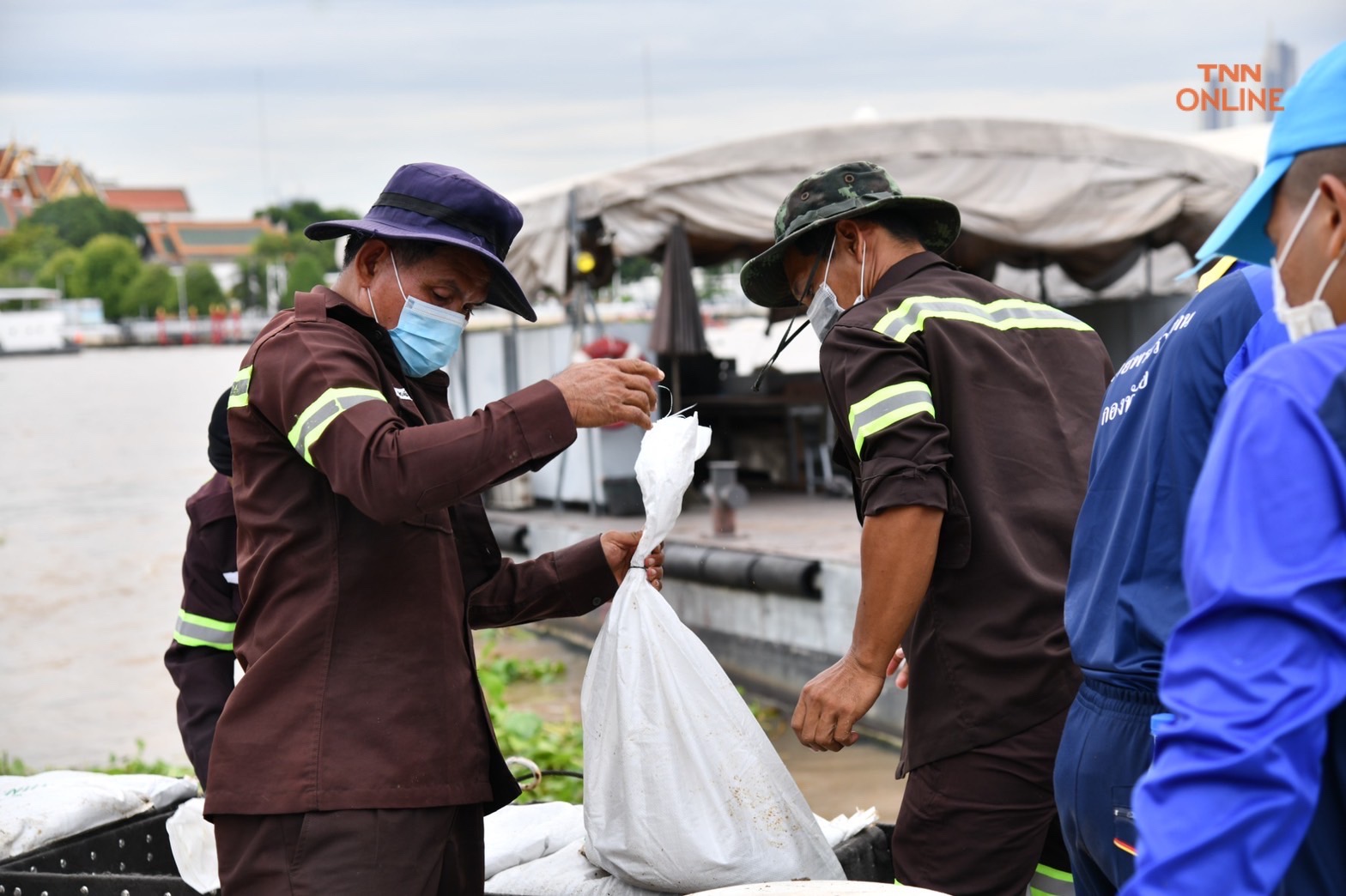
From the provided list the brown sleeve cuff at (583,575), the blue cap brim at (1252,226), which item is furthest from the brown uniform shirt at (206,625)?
the blue cap brim at (1252,226)

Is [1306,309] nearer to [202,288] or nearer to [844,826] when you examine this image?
[844,826]

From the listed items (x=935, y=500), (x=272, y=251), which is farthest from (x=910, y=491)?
(x=272, y=251)

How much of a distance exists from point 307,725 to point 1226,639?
1500 mm

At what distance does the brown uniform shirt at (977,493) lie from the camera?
7.85 feet

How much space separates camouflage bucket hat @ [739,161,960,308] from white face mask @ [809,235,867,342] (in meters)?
0.09

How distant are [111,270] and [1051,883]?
119662 mm

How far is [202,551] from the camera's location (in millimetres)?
3166

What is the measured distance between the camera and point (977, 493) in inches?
95.1

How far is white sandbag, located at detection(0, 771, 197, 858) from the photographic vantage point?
131 inches

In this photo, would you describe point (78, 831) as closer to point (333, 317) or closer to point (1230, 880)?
point (333, 317)

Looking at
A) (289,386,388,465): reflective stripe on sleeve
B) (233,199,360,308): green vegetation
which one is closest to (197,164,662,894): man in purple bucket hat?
(289,386,388,465): reflective stripe on sleeve

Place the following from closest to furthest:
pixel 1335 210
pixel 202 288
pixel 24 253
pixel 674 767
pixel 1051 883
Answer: pixel 1335 210 → pixel 674 767 → pixel 1051 883 → pixel 24 253 → pixel 202 288

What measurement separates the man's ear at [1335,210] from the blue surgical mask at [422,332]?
154cm

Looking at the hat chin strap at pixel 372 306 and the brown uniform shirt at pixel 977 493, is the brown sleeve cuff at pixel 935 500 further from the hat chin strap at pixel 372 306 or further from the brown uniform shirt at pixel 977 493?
the hat chin strap at pixel 372 306
